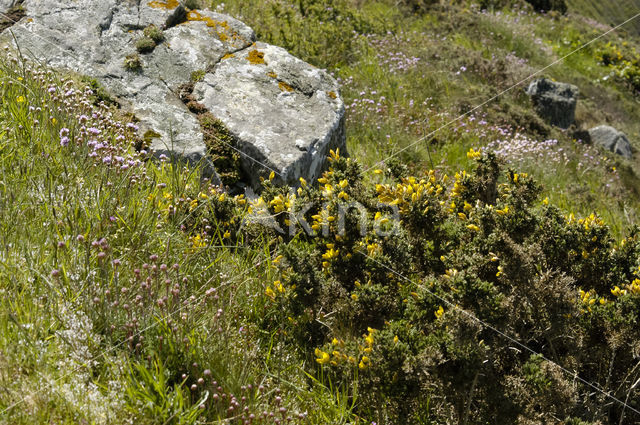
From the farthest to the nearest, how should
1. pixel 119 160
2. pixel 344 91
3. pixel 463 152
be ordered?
1. pixel 344 91
2. pixel 463 152
3. pixel 119 160

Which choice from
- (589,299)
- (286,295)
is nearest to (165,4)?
(286,295)

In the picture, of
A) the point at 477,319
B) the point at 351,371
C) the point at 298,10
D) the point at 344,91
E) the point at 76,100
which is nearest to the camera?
the point at 477,319

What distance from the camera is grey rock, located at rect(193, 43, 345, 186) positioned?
15.9 ft

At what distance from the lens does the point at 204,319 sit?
2980 mm

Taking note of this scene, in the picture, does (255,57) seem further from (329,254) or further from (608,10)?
(608,10)

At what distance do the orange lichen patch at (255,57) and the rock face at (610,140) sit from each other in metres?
7.57

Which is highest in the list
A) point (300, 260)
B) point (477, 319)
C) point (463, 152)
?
point (477, 319)

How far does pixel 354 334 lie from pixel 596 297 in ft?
5.49

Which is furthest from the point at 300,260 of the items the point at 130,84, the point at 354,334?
the point at 130,84

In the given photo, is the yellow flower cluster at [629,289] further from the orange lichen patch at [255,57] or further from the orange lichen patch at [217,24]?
the orange lichen patch at [217,24]

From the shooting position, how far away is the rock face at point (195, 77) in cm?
484

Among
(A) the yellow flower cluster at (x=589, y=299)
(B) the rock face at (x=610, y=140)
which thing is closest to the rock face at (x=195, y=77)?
(A) the yellow flower cluster at (x=589, y=299)

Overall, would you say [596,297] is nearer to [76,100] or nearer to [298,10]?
[76,100]

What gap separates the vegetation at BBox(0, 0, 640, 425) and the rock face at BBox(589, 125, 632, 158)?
24.7ft
